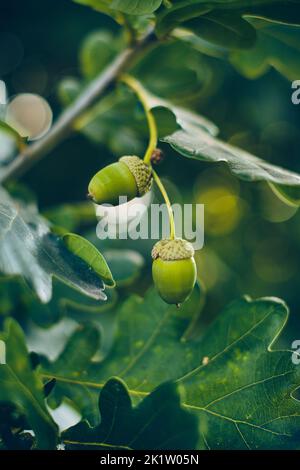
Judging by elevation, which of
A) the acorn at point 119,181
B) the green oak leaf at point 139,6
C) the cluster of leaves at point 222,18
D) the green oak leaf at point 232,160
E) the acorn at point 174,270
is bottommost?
the acorn at point 174,270

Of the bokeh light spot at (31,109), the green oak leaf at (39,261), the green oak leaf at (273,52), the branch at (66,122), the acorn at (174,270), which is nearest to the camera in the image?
the green oak leaf at (39,261)

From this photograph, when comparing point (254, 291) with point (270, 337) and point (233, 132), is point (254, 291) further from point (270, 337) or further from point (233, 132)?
point (270, 337)

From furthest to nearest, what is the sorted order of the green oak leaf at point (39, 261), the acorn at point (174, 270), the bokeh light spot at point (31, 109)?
1. the bokeh light spot at point (31, 109)
2. the acorn at point (174, 270)
3. the green oak leaf at point (39, 261)

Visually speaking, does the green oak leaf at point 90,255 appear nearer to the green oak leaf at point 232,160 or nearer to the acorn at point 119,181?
the acorn at point 119,181

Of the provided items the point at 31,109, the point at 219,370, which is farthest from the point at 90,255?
the point at 31,109

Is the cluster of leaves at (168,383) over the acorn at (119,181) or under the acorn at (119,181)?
under

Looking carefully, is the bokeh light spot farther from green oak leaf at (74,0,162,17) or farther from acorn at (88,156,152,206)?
acorn at (88,156,152,206)

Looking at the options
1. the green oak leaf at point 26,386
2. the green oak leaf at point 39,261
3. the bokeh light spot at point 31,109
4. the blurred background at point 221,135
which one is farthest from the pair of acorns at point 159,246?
the bokeh light spot at point 31,109
